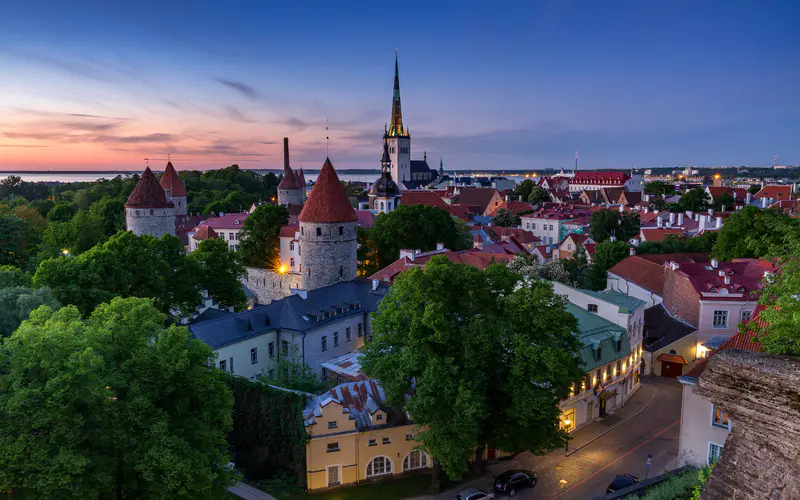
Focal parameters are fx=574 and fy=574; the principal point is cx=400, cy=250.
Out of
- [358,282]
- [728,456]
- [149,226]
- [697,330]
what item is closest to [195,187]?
[149,226]

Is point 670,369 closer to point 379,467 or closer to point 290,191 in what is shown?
point 379,467

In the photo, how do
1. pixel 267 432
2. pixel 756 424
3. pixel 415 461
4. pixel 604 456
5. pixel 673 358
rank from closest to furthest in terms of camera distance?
pixel 756 424
pixel 267 432
pixel 415 461
pixel 604 456
pixel 673 358

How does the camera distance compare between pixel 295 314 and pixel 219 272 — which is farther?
pixel 219 272

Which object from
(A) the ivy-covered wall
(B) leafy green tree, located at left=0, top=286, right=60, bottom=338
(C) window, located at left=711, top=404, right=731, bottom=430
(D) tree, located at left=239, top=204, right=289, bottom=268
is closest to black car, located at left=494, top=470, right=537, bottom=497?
(C) window, located at left=711, top=404, right=731, bottom=430

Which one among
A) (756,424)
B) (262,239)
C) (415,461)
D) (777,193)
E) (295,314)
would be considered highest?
(777,193)

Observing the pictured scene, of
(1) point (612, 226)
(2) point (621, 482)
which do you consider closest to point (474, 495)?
(2) point (621, 482)

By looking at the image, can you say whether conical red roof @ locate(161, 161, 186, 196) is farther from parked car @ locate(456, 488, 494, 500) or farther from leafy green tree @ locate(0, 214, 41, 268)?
parked car @ locate(456, 488, 494, 500)

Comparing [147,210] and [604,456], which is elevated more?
[147,210]
